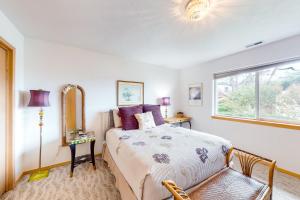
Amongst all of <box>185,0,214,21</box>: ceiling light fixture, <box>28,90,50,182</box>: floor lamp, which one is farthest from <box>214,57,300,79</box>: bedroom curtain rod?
<box>28,90,50,182</box>: floor lamp

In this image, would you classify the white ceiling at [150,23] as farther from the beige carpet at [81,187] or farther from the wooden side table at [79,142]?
the beige carpet at [81,187]

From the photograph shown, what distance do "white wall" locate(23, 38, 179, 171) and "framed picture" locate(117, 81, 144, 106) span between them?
12cm

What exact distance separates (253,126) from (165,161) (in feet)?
7.84

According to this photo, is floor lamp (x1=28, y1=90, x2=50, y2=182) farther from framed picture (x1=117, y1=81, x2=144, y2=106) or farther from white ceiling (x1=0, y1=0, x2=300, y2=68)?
framed picture (x1=117, y1=81, x2=144, y2=106)

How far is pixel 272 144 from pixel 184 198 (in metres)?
2.58

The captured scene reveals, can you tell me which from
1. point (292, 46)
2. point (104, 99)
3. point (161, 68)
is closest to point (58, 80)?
point (104, 99)

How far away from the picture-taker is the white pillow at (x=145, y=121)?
8.36 ft

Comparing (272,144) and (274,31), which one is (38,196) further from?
(274,31)

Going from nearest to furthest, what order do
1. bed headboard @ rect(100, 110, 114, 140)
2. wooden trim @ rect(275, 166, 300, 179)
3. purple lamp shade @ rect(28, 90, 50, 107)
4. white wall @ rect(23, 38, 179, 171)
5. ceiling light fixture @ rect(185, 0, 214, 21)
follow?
ceiling light fixture @ rect(185, 0, 214, 21) → purple lamp shade @ rect(28, 90, 50, 107) → wooden trim @ rect(275, 166, 300, 179) → white wall @ rect(23, 38, 179, 171) → bed headboard @ rect(100, 110, 114, 140)

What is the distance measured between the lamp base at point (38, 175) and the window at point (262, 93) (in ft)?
12.9

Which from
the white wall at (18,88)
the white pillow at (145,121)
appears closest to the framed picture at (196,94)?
the white pillow at (145,121)

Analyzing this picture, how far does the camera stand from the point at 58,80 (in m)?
2.41

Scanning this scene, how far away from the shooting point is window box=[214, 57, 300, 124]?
225 cm

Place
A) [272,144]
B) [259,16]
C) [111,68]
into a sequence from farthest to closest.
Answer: [111,68] → [272,144] → [259,16]
